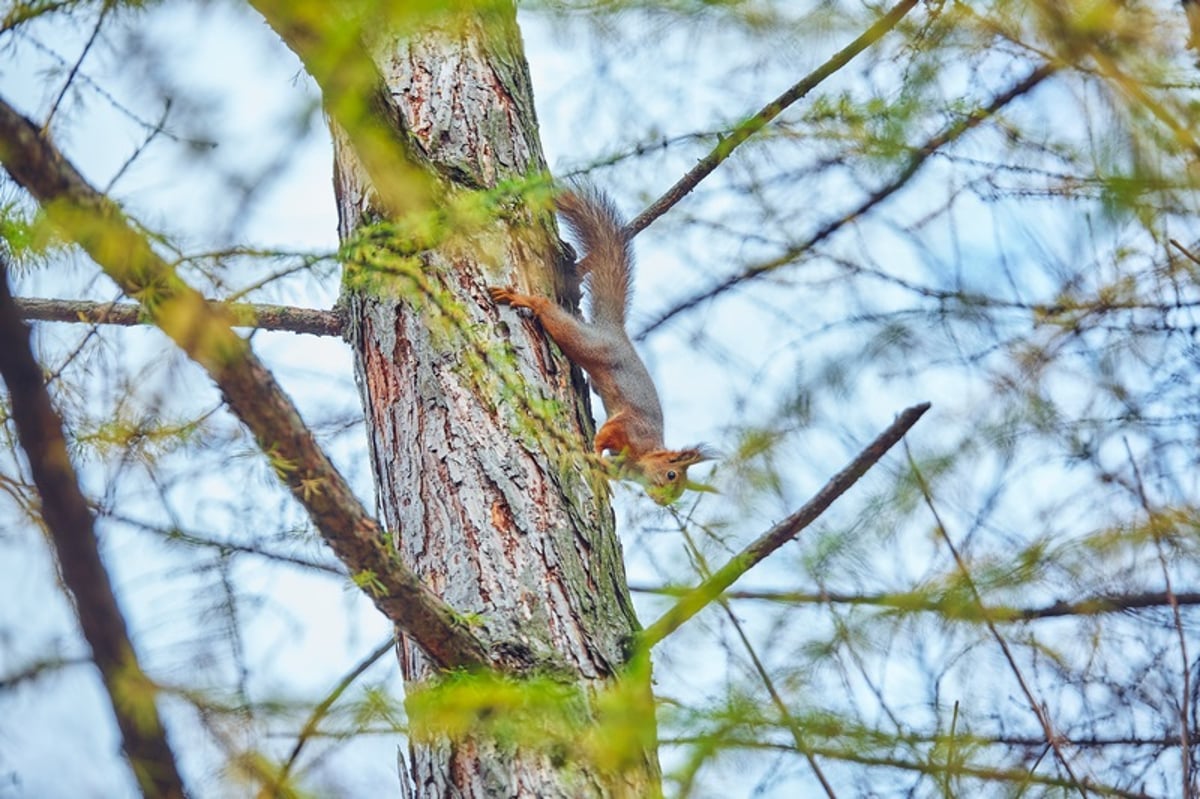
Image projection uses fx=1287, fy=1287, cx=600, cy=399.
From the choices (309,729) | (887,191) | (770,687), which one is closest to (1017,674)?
(770,687)

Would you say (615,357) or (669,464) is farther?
(669,464)

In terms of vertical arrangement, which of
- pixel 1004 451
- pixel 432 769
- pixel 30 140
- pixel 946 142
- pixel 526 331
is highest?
pixel 946 142

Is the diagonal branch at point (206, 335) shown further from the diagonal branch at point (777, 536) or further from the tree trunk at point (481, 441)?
the diagonal branch at point (777, 536)

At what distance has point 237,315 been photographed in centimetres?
168

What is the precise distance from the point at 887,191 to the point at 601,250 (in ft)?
3.52

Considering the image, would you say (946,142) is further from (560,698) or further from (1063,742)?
(560,698)

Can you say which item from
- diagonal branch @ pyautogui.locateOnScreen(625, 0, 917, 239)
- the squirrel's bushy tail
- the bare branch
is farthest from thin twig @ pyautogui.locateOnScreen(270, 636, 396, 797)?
the squirrel's bushy tail

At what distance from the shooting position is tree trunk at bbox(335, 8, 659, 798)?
193 centimetres

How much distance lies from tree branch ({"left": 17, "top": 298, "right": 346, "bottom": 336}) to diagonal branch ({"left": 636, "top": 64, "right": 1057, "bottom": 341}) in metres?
0.86

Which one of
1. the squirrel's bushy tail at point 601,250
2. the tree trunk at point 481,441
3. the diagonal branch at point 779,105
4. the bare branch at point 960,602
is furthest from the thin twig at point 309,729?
the squirrel's bushy tail at point 601,250

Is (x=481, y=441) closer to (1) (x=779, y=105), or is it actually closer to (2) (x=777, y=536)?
(2) (x=777, y=536)

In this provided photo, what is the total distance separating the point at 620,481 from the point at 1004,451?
73cm

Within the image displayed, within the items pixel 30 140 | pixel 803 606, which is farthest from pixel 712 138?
pixel 30 140

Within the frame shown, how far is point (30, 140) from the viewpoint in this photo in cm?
124
